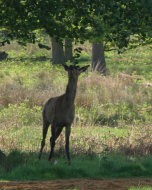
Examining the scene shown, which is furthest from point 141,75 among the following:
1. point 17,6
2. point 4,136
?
point 17,6

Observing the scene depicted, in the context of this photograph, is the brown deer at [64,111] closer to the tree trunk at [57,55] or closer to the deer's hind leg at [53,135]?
the deer's hind leg at [53,135]

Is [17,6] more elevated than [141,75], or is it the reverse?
[17,6]

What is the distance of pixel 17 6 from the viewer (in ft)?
49.0

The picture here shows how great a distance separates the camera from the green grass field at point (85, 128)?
1389 centimetres

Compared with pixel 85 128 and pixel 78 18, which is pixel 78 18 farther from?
pixel 85 128

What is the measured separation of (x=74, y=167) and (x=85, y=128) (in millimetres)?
5733

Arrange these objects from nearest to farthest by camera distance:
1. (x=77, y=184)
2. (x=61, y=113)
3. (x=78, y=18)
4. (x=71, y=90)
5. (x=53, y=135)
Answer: (x=77, y=184)
(x=78, y=18)
(x=53, y=135)
(x=71, y=90)
(x=61, y=113)

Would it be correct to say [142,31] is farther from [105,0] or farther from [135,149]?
[135,149]

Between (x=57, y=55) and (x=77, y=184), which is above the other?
(x=57, y=55)

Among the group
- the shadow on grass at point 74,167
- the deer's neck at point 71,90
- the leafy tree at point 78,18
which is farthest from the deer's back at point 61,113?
the leafy tree at point 78,18

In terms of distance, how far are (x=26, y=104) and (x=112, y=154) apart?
8.17 metres

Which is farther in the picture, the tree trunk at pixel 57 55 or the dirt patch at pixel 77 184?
the tree trunk at pixel 57 55

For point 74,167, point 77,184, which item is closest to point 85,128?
point 74,167

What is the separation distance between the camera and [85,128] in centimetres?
1952
